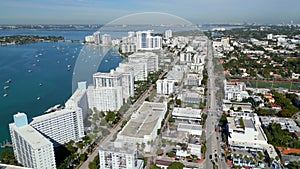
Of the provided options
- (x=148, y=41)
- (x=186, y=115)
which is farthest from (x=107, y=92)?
(x=186, y=115)

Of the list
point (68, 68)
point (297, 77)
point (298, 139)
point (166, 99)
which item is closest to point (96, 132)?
point (166, 99)

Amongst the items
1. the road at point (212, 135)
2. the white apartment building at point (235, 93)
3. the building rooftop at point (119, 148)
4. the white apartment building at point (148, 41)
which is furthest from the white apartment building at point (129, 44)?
the white apartment building at point (235, 93)

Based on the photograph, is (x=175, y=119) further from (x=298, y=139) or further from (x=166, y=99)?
(x=298, y=139)

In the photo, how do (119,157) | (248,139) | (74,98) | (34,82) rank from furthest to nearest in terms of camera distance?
(34,82) → (74,98) → (248,139) → (119,157)

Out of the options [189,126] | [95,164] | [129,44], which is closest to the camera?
[95,164]

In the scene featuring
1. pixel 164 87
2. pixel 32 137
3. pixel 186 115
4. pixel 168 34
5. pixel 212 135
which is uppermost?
pixel 168 34

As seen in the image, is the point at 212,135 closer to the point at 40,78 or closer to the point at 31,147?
the point at 31,147

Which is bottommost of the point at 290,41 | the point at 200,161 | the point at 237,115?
the point at 200,161

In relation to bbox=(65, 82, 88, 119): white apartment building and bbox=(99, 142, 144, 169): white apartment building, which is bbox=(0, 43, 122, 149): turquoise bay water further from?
bbox=(99, 142, 144, 169): white apartment building
